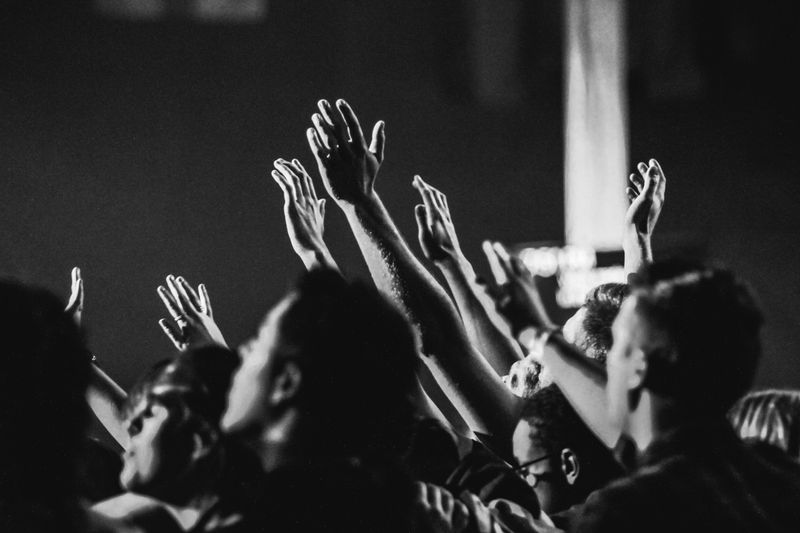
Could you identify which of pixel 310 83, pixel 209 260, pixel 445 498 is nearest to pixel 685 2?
pixel 310 83

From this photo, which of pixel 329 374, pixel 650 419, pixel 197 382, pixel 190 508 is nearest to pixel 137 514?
pixel 190 508

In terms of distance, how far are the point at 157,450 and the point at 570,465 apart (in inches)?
30.6

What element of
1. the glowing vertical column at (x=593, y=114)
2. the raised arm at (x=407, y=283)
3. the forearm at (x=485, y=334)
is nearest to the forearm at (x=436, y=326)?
the raised arm at (x=407, y=283)

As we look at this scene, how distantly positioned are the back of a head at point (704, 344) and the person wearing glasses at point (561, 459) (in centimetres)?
38

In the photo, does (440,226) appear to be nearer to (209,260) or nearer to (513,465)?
(513,465)

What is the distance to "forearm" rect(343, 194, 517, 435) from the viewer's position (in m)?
1.90

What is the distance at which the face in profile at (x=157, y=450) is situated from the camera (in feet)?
→ 5.15

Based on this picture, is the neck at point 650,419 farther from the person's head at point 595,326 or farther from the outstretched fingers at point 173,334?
the outstretched fingers at point 173,334

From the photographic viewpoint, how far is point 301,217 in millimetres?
2254

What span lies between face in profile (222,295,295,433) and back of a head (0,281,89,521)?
0.22 metres

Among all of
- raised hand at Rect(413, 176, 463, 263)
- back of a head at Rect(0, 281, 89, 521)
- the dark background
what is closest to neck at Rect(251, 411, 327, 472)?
back of a head at Rect(0, 281, 89, 521)

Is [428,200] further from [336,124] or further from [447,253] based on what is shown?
[336,124]

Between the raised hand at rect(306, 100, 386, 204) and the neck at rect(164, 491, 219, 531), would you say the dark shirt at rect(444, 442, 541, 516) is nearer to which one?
the neck at rect(164, 491, 219, 531)

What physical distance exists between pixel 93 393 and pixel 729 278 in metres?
1.40
